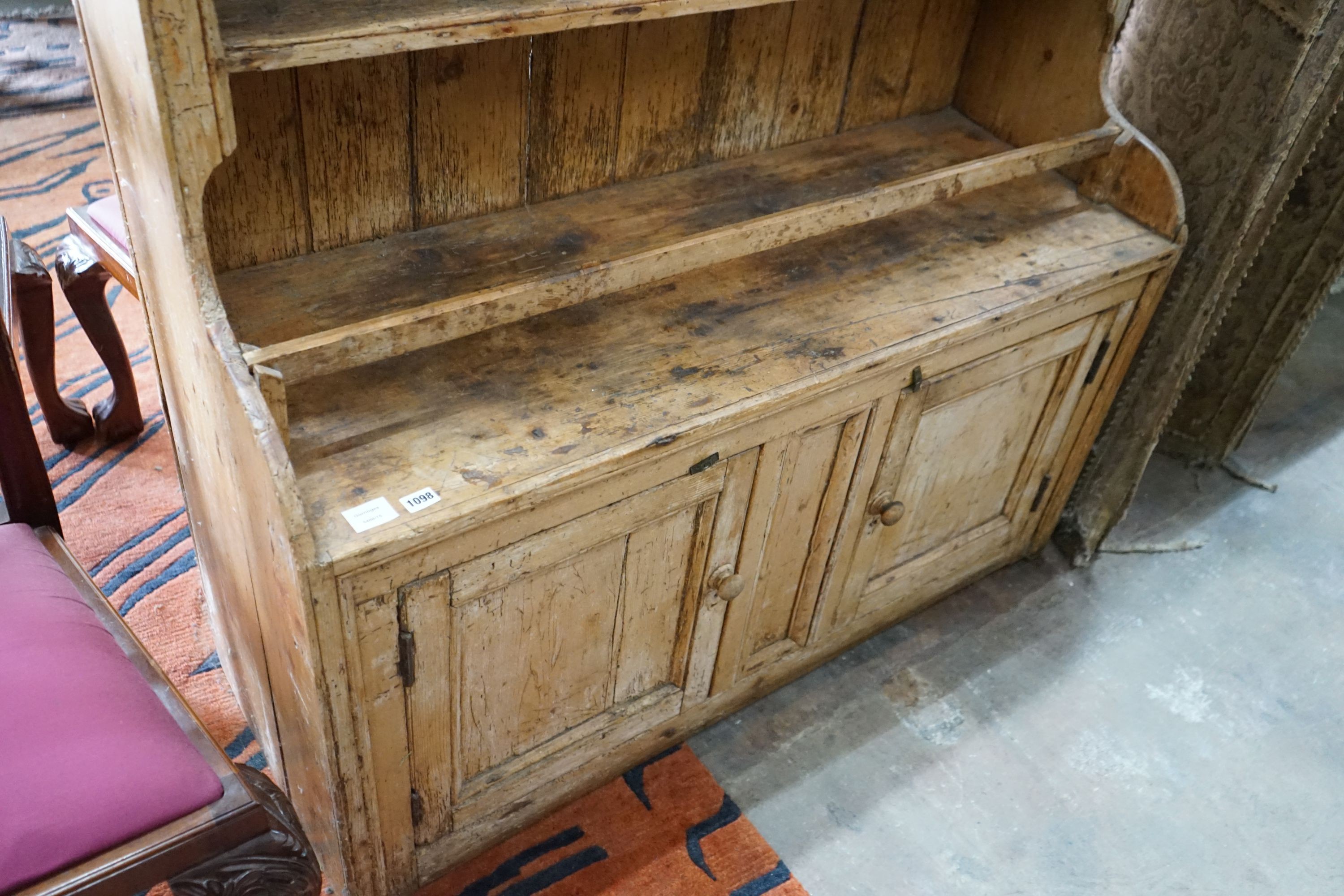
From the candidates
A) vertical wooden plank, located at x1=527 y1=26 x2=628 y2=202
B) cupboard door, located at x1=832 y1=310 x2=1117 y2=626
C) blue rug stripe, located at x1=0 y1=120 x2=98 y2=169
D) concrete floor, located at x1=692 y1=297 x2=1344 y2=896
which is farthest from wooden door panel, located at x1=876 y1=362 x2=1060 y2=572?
blue rug stripe, located at x1=0 y1=120 x2=98 y2=169

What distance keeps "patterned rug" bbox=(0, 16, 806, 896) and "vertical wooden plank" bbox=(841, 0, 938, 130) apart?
1.27m

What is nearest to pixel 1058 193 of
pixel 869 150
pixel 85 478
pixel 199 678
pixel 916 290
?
pixel 869 150

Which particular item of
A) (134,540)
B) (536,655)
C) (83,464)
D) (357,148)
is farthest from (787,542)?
(83,464)

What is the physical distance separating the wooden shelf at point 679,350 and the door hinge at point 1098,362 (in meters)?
0.18

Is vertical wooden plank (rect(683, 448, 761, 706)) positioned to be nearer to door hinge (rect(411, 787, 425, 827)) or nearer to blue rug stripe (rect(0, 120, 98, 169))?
door hinge (rect(411, 787, 425, 827))

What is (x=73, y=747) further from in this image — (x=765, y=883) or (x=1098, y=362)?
(x=1098, y=362)

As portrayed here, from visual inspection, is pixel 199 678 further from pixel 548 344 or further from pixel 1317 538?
pixel 1317 538

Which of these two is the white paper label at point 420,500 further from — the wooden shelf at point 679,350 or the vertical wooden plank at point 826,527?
the vertical wooden plank at point 826,527

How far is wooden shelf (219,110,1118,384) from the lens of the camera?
1346 millimetres

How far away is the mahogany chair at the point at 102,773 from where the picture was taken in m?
1.18

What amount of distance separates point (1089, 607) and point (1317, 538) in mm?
721

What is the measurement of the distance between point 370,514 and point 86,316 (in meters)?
1.46

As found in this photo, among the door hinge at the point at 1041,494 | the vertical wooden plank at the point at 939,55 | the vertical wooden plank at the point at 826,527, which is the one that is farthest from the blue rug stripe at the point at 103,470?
the door hinge at the point at 1041,494

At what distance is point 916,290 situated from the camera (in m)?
1.80
